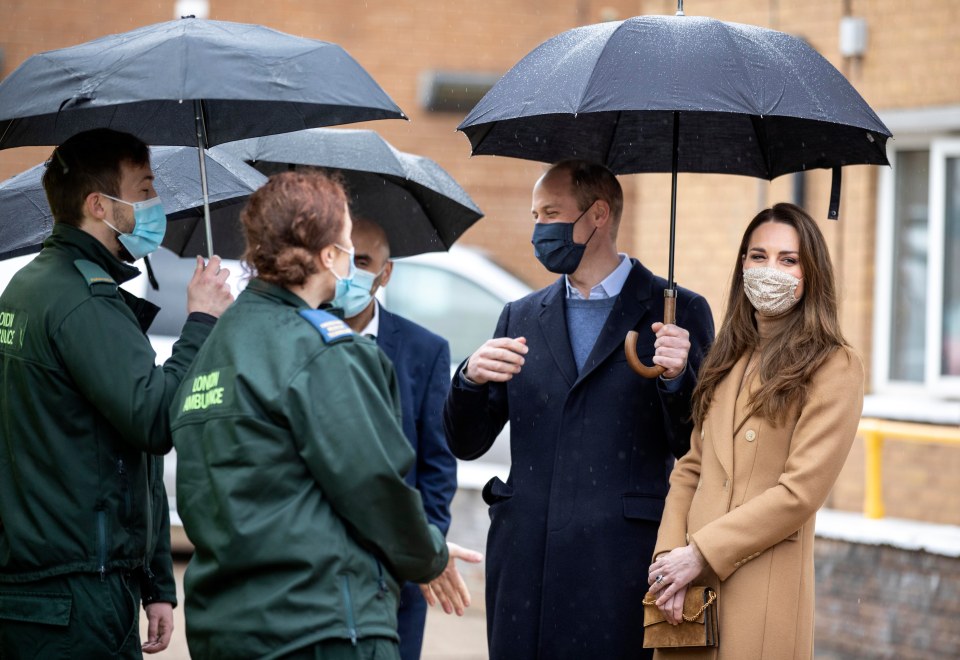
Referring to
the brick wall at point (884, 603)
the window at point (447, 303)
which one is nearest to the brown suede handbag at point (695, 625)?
the brick wall at point (884, 603)

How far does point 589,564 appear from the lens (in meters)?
3.98

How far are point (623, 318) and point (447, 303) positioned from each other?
5072 mm

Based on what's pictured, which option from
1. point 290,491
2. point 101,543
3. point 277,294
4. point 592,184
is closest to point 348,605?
point 290,491

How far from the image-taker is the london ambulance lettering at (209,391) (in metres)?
2.88

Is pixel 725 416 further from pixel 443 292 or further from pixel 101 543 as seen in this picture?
pixel 443 292

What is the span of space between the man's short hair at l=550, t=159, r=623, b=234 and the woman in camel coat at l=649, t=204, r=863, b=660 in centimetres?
53

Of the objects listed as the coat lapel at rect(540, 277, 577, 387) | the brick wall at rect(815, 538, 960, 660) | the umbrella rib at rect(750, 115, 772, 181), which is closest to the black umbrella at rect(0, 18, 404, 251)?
the coat lapel at rect(540, 277, 577, 387)

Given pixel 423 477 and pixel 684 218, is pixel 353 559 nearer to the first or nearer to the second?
pixel 423 477

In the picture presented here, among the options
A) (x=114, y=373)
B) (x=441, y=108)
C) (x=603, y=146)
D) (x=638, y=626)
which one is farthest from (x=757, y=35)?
(x=441, y=108)

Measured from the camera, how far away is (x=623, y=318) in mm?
4133

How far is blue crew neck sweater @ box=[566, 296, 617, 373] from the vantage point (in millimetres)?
4203

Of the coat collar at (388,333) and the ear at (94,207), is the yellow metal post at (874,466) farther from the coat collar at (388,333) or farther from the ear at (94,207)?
the ear at (94,207)

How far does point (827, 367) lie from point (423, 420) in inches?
61.2

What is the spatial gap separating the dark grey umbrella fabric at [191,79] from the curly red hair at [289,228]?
0.40m
